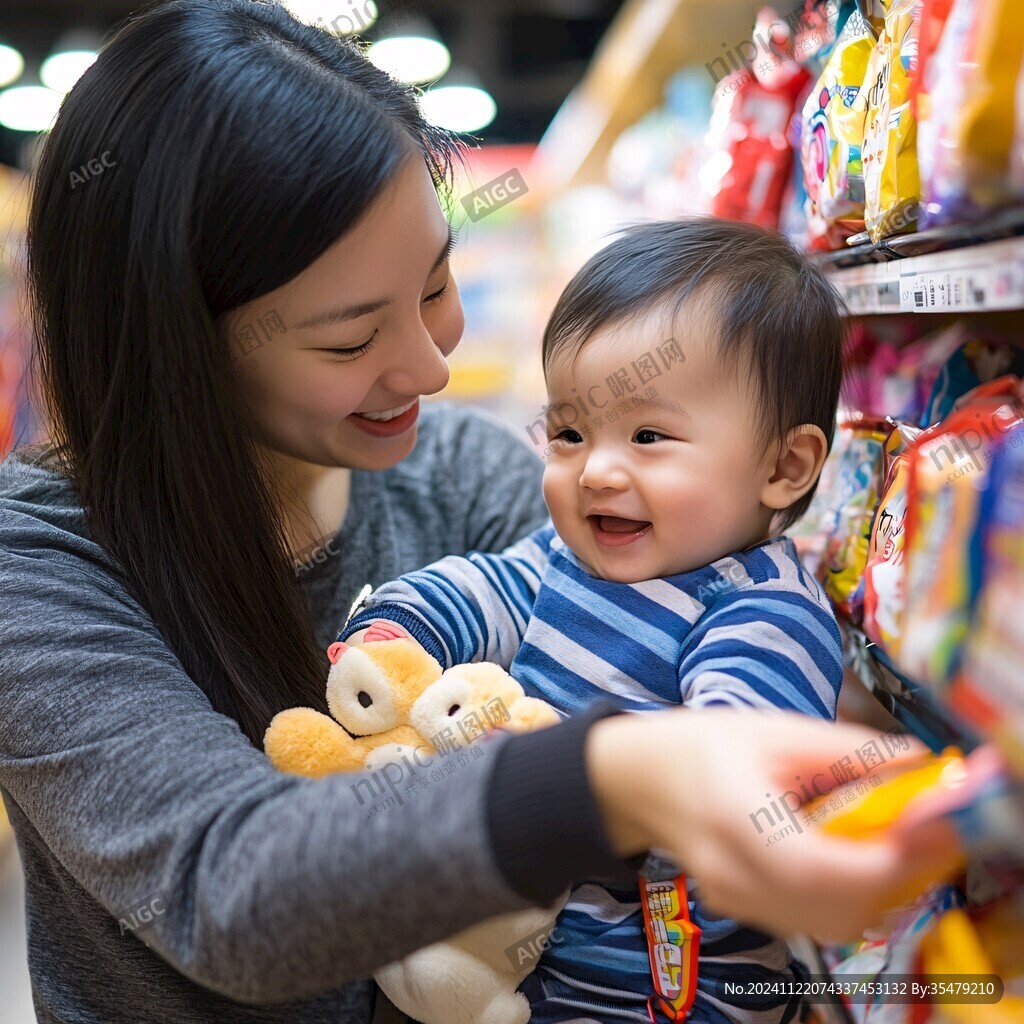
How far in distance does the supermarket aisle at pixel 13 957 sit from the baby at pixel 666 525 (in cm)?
205

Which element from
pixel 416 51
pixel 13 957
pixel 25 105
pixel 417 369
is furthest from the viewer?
pixel 25 105

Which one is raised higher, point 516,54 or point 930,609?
point 516,54

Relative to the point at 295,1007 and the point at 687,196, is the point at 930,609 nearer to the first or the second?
the point at 295,1007

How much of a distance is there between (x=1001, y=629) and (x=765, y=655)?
355 mm

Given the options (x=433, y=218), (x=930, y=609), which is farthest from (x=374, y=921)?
(x=433, y=218)

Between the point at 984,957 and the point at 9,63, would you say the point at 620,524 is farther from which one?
the point at 9,63

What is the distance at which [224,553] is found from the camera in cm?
113

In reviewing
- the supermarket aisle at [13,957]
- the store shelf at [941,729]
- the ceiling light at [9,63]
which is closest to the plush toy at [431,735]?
the store shelf at [941,729]

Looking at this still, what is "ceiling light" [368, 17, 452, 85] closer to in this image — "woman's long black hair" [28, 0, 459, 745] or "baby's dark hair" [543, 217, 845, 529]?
"woman's long black hair" [28, 0, 459, 745]

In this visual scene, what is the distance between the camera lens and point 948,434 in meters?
0.91

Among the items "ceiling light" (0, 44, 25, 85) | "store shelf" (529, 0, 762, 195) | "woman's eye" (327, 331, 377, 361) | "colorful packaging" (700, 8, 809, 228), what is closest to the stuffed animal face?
"woman's eye" (327, 331, 377, 361)

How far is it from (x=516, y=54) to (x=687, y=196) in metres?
4.23

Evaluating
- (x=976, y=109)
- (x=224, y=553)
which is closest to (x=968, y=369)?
(x=976, y=109)

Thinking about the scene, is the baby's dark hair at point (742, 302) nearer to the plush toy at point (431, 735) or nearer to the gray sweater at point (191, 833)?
the plush toy at point (431, 735)
